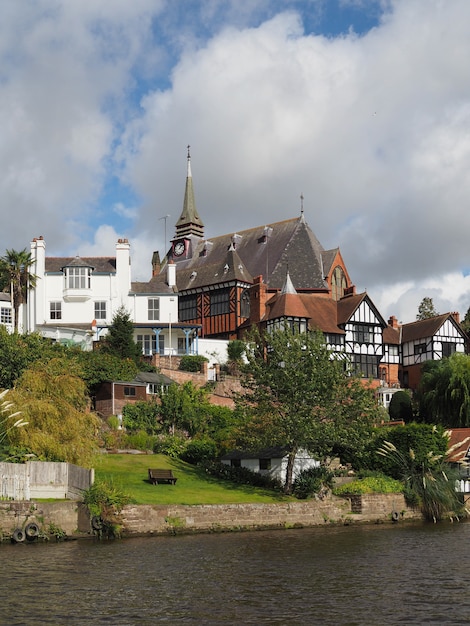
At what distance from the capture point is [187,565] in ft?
98.9

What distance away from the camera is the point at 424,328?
93812mm

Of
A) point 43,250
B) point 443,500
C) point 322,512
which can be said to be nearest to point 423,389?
point 443,500

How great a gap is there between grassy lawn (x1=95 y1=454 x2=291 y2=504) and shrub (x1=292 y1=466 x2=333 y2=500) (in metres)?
1.33

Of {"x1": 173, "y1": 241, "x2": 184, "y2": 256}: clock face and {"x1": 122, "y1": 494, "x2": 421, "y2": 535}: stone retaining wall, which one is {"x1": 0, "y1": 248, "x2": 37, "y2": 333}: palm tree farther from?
{"x1": 122, "y1": 494, "x2": 421, "y2": 535}: stone retaining wall

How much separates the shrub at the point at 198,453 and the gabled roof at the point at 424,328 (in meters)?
42.6

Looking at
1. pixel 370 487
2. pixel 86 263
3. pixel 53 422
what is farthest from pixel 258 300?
pixel 53 422

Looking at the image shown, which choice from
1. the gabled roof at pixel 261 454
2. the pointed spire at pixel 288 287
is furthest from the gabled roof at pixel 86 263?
the gabled roof at pixel 261 454

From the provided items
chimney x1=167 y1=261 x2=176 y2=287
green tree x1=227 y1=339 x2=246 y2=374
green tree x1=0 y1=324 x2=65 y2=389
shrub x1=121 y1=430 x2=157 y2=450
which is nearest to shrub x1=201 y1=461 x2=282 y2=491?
shrub x1=121 y1=430 x2=157 y2=450

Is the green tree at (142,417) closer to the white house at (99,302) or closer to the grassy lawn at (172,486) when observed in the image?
the grassy lawn at (172,486)

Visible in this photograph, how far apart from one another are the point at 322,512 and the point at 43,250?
162 ft

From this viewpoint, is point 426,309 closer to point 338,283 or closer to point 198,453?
point 338,283

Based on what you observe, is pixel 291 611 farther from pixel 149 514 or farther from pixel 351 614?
pixel 149 514

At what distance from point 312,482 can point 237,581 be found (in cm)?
2309

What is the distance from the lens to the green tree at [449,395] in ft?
222
